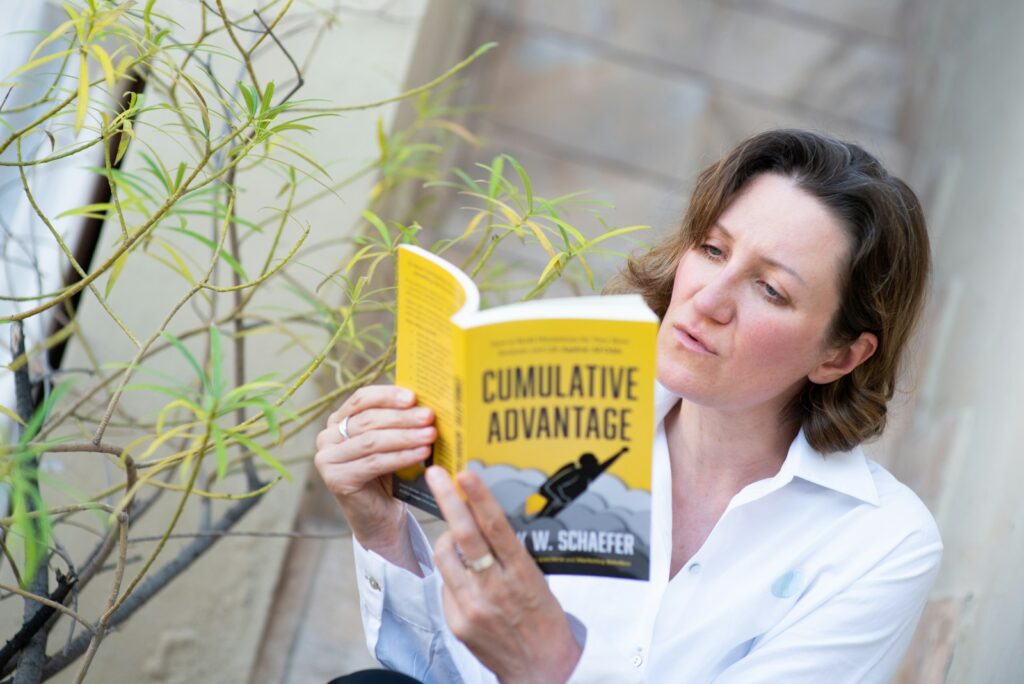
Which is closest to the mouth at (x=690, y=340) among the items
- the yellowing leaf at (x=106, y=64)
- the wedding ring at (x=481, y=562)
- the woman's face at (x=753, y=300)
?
the woman's face at (x=753, y=300)

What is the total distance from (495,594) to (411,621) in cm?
38

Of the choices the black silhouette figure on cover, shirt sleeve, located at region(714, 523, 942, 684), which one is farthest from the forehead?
the black silhouette figure on cover

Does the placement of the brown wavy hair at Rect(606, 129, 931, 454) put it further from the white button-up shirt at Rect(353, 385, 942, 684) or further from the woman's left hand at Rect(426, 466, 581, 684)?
the woman's left hand at Rect(426, 466, 581, 684)

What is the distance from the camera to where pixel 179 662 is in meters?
2.24

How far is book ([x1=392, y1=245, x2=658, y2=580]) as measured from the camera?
980mm

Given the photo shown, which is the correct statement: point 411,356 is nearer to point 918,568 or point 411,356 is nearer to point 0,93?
point 918,568

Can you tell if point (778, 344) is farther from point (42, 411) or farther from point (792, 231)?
point (42, 411)

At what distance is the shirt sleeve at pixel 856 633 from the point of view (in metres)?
1.30

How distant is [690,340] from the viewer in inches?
53.1

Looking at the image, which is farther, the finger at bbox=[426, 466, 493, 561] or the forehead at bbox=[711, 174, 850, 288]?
the forehead at bbox=[711, 174, 850, 288]

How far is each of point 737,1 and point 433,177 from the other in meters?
1.50

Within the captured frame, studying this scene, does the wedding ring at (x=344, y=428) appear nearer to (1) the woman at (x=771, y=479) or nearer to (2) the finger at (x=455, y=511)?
(1) the woman at (x=771, y=479)

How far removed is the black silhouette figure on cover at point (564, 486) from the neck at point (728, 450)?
51 centimetres

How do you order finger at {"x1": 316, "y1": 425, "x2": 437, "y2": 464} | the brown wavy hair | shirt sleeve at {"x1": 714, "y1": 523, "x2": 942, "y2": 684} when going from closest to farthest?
finger at {"x1": 316, "y1": 425, "x2": 437, "y2": 464} < shirt sleeve at {"x1": 714, "y1": 523, "x2": 942, "y2": 684} < the brown wavy hair
